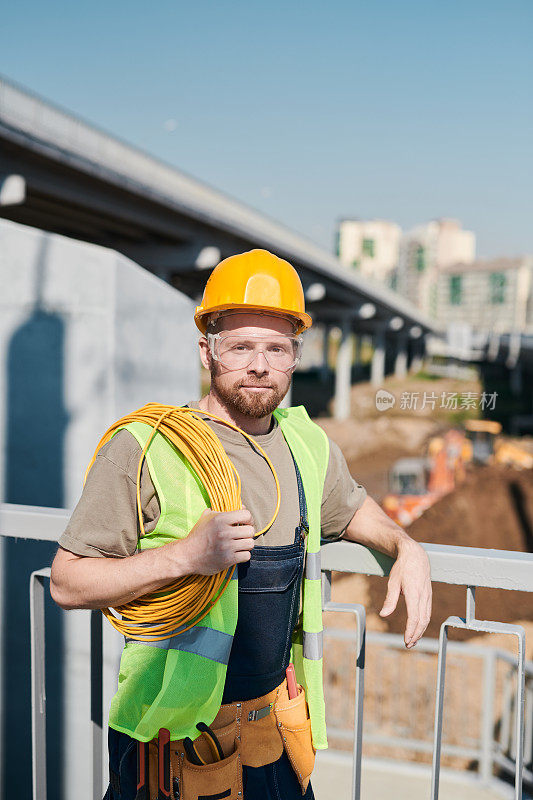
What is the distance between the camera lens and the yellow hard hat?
221 cm

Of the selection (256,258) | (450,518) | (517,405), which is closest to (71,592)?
(256,258)

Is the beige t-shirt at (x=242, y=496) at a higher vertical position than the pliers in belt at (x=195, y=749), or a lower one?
higher

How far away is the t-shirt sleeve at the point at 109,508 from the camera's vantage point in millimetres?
1897

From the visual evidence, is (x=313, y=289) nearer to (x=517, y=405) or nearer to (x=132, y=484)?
(x=517, y=405)

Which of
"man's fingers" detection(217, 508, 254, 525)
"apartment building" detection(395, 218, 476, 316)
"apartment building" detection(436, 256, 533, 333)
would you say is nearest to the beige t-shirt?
"man's fingers" detection(217, 508, 254, 525)

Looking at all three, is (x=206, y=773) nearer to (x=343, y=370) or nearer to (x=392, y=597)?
(x=392, y=597)

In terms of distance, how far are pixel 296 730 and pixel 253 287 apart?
1.50m

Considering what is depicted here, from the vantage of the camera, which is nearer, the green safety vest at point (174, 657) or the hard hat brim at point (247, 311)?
the green safety vest at point (174, 657)

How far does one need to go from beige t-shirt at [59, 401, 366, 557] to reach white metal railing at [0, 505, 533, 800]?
0.70 ft

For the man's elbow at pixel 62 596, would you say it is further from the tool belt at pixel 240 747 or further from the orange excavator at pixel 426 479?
the orange excavator at pixel 426 479

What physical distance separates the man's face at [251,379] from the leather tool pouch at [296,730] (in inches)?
38.4

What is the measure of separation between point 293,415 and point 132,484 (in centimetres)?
90

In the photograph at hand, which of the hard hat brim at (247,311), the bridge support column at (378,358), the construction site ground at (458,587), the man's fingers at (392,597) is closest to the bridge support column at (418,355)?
the bridge support column at (378,358)

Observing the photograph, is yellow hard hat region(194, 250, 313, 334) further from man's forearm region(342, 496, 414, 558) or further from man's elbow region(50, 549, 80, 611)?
man's elbow region(50, 549, 80, 611)
